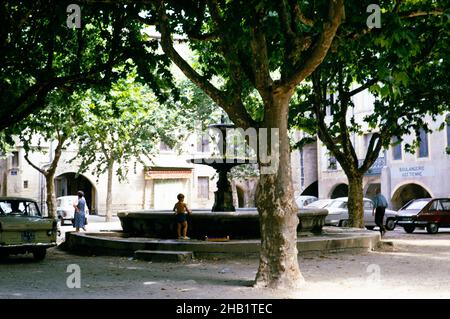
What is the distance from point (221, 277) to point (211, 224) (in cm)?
461

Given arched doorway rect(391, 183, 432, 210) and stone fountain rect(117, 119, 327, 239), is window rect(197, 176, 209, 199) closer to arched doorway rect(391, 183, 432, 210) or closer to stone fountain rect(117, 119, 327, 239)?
arched doorway rect(391, 183, 432, 210)

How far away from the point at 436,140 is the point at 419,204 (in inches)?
318

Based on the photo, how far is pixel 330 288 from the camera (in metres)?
9.34

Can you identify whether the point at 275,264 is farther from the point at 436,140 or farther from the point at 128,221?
the point at 436,140

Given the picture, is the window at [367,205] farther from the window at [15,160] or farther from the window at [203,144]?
the window at [15,160]

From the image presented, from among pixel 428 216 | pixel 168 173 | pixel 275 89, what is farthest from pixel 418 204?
pixel 168 173

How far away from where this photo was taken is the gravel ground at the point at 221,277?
8.85m

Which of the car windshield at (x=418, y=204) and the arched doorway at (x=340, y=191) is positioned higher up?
the arched doorway at (x=340, y=191)

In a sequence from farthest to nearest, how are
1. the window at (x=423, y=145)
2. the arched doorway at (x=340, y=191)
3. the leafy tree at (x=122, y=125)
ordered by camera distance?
the arched doorway at (x=340, y=191) < the window at (x=423, y=145) < the leafy tree at (x=122, y=125)

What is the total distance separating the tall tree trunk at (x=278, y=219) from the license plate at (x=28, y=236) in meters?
7.01

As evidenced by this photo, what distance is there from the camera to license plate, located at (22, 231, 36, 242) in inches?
549

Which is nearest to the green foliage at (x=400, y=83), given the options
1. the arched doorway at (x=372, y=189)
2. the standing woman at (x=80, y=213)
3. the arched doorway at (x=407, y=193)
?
the standing woman at (x=80, y=213)

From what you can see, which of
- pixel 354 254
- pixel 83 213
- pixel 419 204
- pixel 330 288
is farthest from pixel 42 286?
pixel 419 204

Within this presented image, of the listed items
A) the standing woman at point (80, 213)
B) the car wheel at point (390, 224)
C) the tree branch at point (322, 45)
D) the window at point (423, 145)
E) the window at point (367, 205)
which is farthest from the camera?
the window at point (423, 145)
